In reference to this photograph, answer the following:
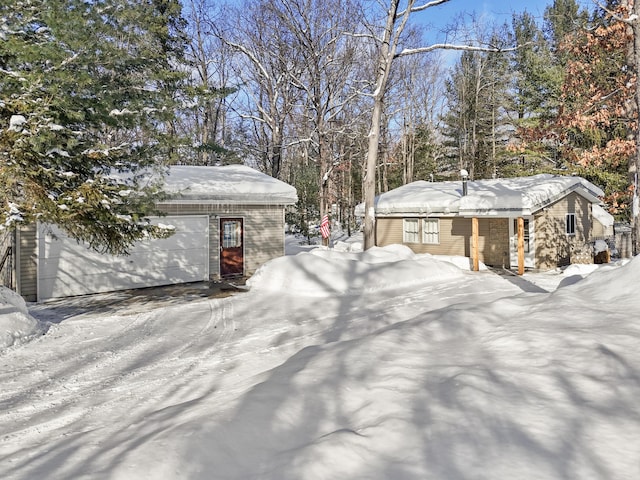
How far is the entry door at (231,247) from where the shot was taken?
1409 cm

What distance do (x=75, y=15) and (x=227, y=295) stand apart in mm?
6592

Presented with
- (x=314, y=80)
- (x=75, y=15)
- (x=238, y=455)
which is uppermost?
(x=314, y=80)

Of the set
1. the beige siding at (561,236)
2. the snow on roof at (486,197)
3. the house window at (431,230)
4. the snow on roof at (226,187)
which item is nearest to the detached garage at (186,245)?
the snow on roof at (226,187)

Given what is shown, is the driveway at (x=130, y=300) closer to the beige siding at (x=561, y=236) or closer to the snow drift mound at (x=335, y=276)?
the snow drift mound at (x=335, y=276)

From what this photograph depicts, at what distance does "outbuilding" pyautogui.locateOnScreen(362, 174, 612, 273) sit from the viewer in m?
15.2

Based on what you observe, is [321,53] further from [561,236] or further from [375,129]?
[561,236]

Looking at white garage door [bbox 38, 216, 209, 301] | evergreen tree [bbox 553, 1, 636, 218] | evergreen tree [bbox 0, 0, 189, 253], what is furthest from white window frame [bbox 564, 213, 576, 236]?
evergreen tree [bbox 0, 0, 189, 253]

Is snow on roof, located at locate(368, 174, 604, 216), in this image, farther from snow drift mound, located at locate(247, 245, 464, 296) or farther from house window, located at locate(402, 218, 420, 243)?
snow drift mound, located at locate(247, 245, 464, 296)

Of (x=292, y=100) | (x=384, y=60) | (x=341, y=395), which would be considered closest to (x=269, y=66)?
(x=292, y=100)

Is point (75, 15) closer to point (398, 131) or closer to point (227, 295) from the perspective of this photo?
point (227, 295)

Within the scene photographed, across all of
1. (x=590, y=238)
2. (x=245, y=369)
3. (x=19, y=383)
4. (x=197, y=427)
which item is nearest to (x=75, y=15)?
(x=19, y=383)

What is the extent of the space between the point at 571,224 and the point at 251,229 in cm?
1187

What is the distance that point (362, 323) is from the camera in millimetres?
7953

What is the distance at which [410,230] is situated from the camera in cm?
1889
